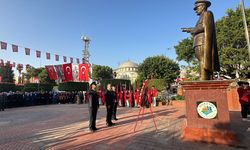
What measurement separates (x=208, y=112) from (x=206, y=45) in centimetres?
189

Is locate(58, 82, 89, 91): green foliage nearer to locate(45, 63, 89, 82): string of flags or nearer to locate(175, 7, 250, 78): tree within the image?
locate(45, 63, 89, 82): string of flags

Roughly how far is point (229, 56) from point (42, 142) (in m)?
22.6

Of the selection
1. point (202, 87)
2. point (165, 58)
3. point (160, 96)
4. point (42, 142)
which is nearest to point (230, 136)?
point (202, 87)

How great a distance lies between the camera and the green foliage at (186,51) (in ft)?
93.3

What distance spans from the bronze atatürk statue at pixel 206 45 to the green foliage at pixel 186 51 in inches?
929

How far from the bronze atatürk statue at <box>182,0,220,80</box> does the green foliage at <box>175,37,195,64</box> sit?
23.6 metres

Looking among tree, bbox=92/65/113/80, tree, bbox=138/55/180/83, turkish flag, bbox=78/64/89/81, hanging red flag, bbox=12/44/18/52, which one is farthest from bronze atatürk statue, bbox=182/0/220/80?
tree, bbox=92/65/113/80

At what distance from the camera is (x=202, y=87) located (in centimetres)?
552

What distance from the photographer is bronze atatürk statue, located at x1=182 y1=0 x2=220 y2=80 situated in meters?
5.55

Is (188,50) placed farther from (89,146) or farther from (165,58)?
(89,146)

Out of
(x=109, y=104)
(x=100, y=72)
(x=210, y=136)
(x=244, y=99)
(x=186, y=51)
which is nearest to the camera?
(x=210, y=136)

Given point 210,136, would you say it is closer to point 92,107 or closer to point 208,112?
point 208,112

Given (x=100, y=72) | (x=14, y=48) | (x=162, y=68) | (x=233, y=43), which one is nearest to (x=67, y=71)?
(x=14, y=48)

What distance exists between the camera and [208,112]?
5.45 meters
